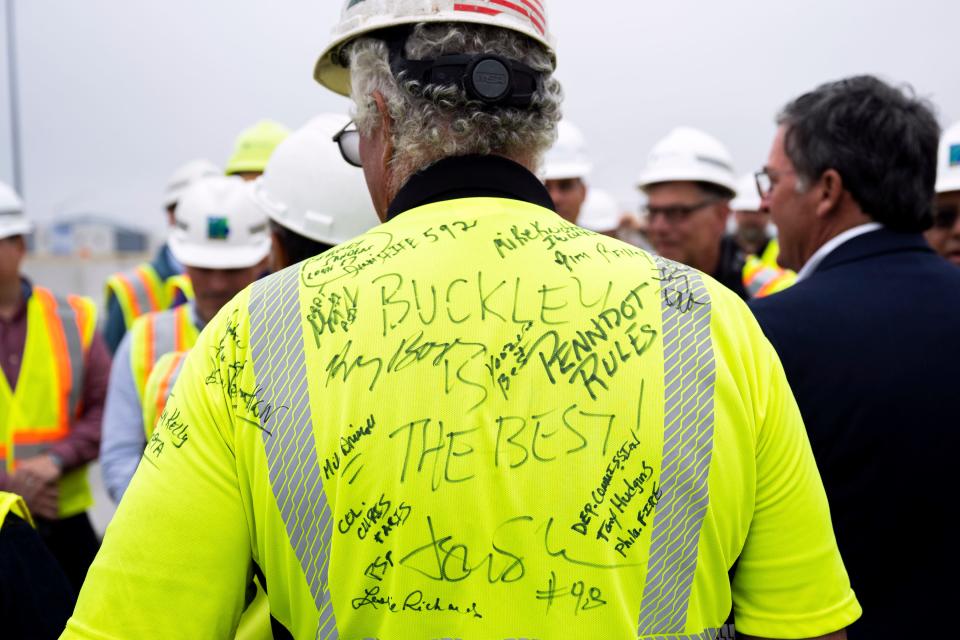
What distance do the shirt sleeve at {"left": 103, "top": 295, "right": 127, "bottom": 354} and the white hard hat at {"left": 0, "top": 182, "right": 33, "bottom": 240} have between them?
97cm

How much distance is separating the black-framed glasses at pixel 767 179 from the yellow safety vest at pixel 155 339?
7.31ft

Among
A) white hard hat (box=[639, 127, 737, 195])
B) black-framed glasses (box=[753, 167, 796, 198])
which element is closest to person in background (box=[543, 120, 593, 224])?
white hard hat (box=[639, 127, 737, 195])

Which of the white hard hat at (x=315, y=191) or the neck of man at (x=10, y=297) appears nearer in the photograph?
the white hard hat at (x=315, y=191)

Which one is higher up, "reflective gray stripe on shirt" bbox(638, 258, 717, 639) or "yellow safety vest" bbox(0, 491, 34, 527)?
"reflective gray stripe on shirt" bbox(638, 258, 717, 639)

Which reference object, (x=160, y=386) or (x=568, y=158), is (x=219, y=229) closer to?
(x=160, y=386)

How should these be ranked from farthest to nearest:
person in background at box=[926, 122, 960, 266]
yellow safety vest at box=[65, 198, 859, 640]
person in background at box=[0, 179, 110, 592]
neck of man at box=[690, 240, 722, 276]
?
neck of man at box=[690, 240, 722, 276]
person in background at box=[926, 122, 960, 266]
person in background at box=[0, 179, 110, 592]
yellow safety vest at box=[65, 198, 859, 640]

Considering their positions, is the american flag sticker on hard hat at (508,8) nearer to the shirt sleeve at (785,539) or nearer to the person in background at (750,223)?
the shirt sleeve at (785,539)

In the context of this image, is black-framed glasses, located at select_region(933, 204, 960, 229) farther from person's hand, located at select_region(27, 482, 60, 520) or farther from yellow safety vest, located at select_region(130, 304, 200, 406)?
person's hand, located at select_region(27, 482, 60, 520)

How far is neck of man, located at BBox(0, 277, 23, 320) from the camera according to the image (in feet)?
13.5

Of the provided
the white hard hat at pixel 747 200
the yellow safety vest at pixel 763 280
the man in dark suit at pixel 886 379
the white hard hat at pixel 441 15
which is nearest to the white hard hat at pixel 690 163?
the yellow safety vest at pixel 763 280

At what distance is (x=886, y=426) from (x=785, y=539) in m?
0.91

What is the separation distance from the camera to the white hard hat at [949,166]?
13.2 ft

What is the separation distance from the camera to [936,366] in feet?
6.93

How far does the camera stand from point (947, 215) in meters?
4.11
